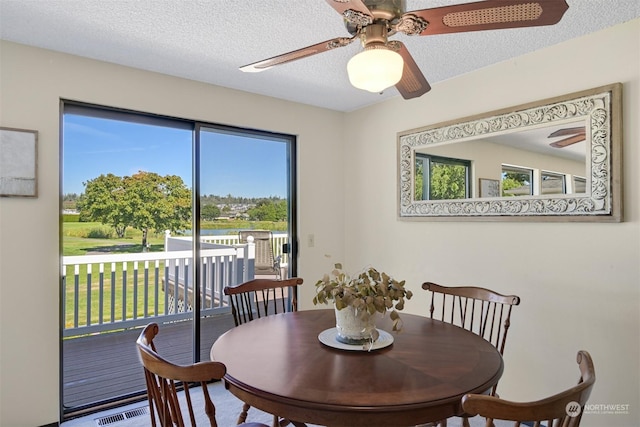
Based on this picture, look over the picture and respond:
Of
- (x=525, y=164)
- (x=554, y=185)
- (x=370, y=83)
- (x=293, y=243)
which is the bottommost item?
(x=293, y=243)

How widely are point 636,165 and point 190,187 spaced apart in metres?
2.83

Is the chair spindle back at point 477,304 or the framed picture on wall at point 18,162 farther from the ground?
the framed picture on wall at point 18,162

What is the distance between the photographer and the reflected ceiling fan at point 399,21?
3.90ft

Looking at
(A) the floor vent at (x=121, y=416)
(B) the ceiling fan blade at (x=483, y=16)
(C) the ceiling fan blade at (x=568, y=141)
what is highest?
(B) the ceiling fan blade at (x=483, y=16)

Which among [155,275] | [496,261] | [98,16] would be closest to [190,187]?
[155,275]

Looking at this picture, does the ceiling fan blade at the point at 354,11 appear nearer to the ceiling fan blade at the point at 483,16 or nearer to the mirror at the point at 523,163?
the ceiling fan blade at the point at 483,16

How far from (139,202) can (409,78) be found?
2117 mm

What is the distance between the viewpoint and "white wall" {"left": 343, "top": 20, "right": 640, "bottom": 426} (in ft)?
6.53

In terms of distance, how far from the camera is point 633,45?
1.98 metres

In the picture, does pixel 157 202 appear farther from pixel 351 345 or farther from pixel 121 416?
pixel 351 345

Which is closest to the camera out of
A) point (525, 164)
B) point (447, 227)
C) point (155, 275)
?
point (525, 164)

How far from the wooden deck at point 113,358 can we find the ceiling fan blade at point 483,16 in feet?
8.54

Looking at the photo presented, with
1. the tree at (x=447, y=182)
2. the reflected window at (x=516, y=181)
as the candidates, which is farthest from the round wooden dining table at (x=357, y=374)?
the tree at (x=447, y=182)

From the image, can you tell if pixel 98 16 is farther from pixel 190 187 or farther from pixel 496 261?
pixel 496 261
